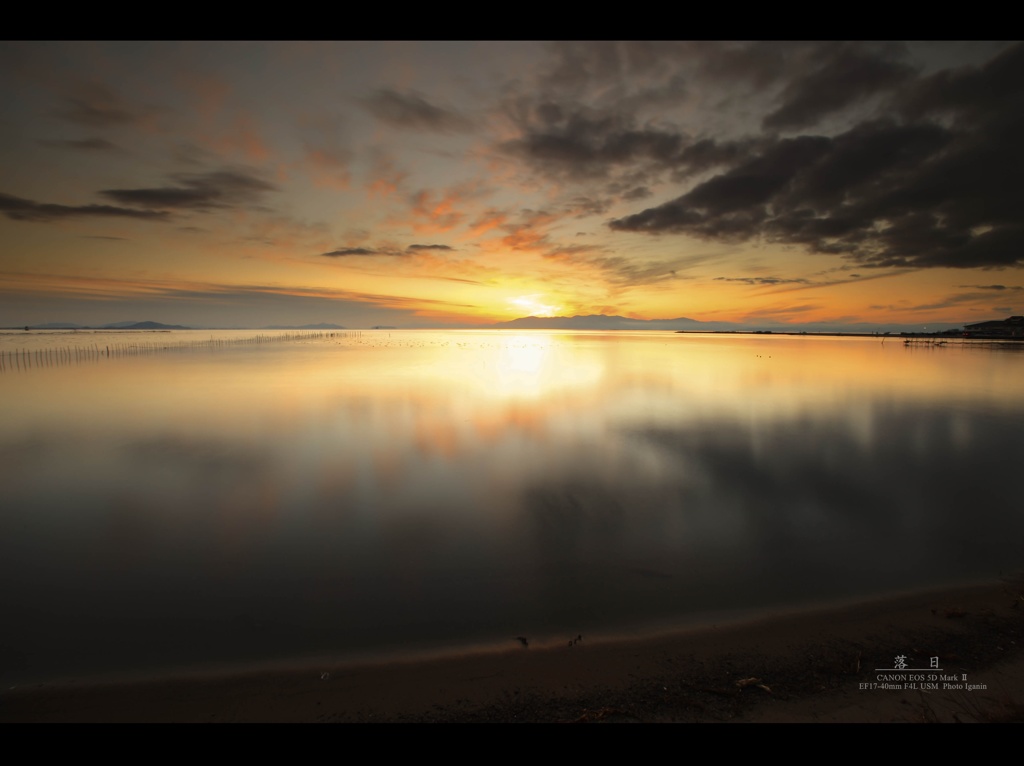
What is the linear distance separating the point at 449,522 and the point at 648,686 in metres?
5.51

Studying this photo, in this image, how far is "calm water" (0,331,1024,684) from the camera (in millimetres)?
5852

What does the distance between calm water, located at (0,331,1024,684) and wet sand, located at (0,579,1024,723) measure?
19.9 inches

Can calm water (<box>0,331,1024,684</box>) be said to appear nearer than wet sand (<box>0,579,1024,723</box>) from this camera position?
No

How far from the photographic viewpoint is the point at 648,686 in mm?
4254

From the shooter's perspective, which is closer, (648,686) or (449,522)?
(648,686)

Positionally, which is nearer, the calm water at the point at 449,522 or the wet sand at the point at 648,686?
the wet sand at the point at 648,686

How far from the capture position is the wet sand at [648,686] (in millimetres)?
3955

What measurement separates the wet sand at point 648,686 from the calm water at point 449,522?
0.51 meters

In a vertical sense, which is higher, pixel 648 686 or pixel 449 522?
pixel 648 686

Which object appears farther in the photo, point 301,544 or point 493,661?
point 301,544
